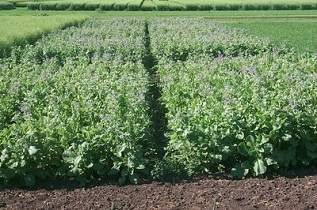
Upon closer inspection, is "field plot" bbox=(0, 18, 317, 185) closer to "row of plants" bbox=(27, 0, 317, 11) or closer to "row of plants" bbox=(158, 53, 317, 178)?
"row of plants" bbox=(158, 53, 317, 178)

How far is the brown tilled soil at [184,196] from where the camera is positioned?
6.55 m

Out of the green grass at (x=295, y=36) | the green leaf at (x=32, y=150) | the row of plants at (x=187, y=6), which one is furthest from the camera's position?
the row of plants at (x=187, y=6)

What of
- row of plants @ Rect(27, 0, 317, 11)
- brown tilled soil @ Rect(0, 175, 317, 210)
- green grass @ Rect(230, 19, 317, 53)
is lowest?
green grass @ Rect(230, 19, 317, 53)

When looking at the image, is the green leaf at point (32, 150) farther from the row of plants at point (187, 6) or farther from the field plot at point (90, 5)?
the field plot at point (90, 5)

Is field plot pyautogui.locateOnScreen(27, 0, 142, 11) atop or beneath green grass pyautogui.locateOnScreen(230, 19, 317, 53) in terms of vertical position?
atop

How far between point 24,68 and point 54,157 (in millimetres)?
7352

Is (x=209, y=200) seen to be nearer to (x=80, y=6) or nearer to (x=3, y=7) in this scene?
(x=80, y=6)

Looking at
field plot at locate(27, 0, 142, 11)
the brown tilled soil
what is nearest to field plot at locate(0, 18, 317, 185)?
the brown tilled soil

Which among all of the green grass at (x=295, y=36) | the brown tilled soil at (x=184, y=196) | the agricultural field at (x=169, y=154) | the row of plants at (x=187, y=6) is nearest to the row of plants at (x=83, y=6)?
the row of plants at (x=187, y=6)

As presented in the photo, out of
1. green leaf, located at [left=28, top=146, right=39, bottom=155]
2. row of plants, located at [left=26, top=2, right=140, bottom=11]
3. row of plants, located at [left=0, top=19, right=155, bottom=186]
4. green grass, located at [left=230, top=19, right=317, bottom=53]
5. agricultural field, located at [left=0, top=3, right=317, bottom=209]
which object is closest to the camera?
agricultural field, located at [left=0, top=3, right=317, bottom=209]

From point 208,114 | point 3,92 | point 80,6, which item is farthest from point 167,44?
point 80,6

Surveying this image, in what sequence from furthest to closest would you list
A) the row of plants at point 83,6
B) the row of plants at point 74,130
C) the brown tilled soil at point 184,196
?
the row of plants at point 83,6
the row of plants at point 74,130
the brown tilled soil at point 184,196

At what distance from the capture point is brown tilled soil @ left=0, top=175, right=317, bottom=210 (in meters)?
6.55

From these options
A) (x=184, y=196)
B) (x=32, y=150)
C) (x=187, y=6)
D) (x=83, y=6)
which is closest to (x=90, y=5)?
(x=83, y=6)
